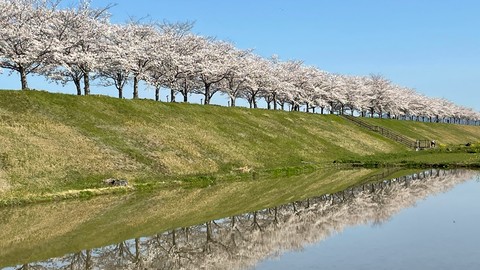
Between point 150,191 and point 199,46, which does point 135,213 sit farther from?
point 199,46

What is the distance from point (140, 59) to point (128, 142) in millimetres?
27858

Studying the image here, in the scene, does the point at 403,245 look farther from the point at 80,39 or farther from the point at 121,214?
the point at 80,39

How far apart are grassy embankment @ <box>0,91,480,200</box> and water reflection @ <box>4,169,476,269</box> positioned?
1528 centimetres

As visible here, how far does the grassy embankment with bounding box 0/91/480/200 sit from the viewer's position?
125 feet

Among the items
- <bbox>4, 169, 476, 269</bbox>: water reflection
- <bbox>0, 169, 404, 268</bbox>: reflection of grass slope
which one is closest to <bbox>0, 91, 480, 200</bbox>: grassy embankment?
<bbox>0, 169, 404, 268</bbox>: reflection of grass slope

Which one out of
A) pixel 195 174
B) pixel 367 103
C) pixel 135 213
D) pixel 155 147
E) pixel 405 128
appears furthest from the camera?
pixel 367 103

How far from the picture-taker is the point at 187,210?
27938mm

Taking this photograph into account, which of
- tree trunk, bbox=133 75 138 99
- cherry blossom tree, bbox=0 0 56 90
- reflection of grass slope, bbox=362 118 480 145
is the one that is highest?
cherry blossom tree, bbox=0 0 56 90

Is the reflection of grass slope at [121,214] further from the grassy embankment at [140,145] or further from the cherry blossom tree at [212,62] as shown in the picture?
the cherry blossom tree at [212,62]

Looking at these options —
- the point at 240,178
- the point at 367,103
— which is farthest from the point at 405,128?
the point at 240,178

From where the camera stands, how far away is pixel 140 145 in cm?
4906

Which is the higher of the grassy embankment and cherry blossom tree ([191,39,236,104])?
cherry blossom tree ([191,39,236,104])

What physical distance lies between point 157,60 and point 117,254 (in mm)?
60912

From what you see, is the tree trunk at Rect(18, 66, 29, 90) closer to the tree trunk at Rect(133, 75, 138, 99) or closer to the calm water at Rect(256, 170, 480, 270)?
the tree trunk at Rect(133, 75, 138, 99)
